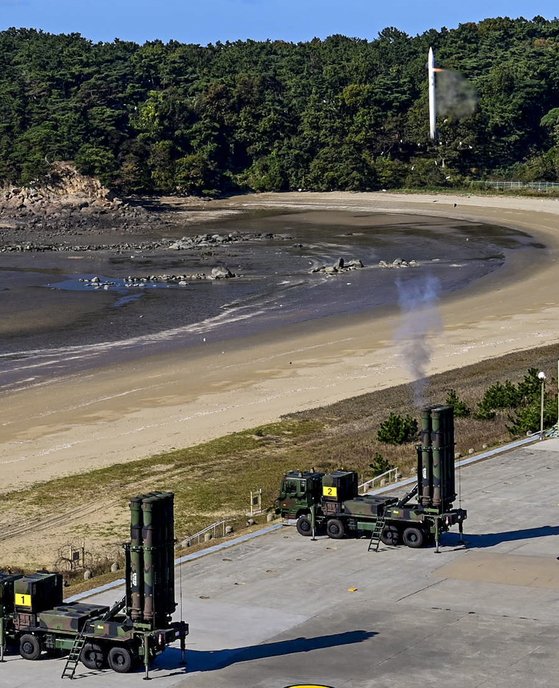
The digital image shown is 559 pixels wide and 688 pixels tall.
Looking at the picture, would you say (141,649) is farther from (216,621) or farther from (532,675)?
(532,675)

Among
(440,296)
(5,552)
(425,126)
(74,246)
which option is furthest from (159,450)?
(425,126)

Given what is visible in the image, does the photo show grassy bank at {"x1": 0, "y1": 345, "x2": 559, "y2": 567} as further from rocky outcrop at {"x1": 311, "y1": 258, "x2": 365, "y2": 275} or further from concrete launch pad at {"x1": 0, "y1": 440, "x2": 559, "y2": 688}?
rocky outcrop at {"x1": 311, "y1": 258, "x2": 365, "y2": 275}

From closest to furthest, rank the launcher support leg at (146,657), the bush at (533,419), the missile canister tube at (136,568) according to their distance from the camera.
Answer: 1. the launcher support leg at (146,657)
2. the missile canister tube at (136,568)
3. the bush at (533,419)

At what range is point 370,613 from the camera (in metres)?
32.8

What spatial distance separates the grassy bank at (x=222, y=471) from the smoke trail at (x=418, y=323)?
158 inches

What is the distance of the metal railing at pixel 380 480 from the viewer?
45.1m

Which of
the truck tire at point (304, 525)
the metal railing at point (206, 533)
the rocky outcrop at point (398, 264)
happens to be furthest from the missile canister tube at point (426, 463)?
the rocky outcrop at point (398, 264)

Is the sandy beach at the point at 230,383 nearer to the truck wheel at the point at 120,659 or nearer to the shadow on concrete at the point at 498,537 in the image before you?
the shadow on concrete at the point at 498,537

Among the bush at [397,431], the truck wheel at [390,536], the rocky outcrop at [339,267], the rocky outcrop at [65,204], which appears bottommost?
the truck wheel at [390,536]

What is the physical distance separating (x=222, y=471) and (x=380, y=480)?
6.71m

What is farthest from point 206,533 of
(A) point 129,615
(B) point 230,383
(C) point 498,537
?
(B) point 230,383

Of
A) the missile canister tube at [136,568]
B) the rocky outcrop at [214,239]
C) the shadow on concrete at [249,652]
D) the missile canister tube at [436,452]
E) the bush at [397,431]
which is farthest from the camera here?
the rocky outcrop at [214,239]

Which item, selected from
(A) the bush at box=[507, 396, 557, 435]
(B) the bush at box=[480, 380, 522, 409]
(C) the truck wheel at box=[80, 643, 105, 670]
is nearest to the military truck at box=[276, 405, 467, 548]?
(C) the truck wheel at box=[80, 643, 105, 670]

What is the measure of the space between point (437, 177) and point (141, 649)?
159 meters
